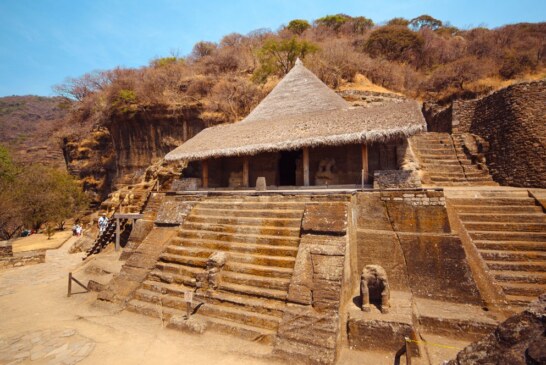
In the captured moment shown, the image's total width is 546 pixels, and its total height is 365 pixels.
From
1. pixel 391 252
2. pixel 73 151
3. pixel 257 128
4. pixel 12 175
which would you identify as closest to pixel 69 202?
pixel 12 175

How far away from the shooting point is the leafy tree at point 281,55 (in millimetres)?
22406

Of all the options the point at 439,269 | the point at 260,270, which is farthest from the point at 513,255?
the point at 260,270

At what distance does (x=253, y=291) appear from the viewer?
16.8 ft

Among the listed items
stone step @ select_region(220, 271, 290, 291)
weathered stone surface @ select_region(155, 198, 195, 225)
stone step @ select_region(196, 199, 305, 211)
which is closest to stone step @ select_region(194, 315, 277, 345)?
stone step @ select_region(220, 271, 290, 291)

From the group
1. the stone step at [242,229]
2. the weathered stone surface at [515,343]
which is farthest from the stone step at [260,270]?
the weathered stone surface at [515,343]

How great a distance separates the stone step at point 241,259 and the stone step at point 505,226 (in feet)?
14.0

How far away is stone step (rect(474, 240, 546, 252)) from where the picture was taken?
5484mm

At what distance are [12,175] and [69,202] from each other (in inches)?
161

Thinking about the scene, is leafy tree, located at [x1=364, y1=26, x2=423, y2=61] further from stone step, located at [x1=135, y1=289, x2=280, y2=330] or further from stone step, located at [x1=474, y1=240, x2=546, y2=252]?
stone step, located at [x1=135, y1=289, x2=280, y2=330]

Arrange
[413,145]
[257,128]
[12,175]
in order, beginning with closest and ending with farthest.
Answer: [257,128]
[413,145]
[12,175]

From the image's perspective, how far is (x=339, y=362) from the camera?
12.7 feet

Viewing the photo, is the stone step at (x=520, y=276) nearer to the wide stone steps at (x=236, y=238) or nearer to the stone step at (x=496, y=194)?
the stone step at (x=496, y=194)

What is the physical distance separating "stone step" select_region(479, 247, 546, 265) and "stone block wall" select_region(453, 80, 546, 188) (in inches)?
250

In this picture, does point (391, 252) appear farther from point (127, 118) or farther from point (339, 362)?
point (127, 118)
